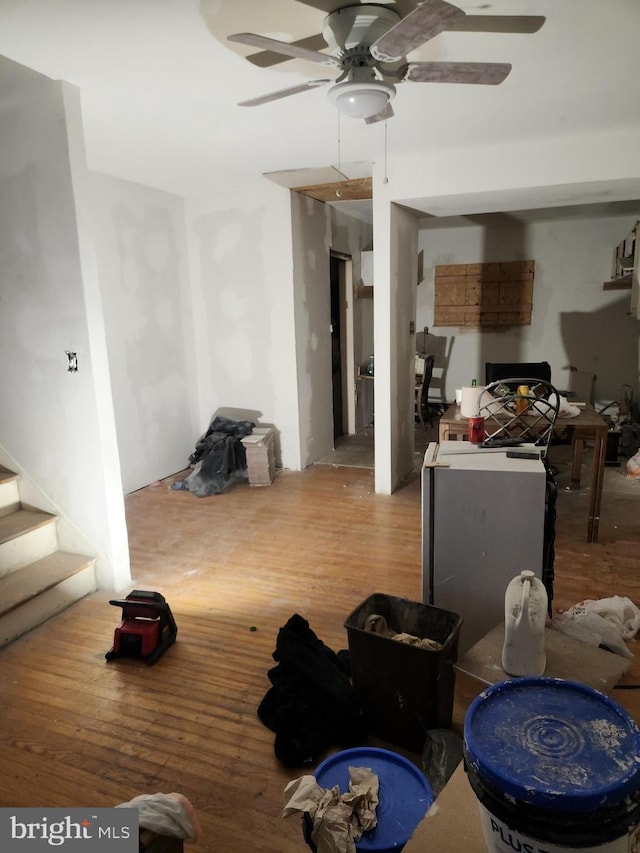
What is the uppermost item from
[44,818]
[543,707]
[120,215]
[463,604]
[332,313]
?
[120,215]

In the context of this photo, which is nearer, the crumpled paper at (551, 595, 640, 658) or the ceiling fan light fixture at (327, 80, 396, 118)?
the ceiling fan light fixture at (327, 80, 396, 118)

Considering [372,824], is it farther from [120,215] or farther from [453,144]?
[120,215]

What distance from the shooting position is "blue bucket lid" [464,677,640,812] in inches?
33.9

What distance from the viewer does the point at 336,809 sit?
1.42 metres

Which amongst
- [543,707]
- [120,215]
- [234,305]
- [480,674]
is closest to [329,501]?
[234,305]

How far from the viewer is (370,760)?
165cm

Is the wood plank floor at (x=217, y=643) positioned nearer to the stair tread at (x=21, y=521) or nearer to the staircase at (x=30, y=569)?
the staircase at (x=30, y=569)

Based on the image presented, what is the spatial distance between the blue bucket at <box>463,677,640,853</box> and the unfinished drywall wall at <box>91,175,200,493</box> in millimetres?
3909

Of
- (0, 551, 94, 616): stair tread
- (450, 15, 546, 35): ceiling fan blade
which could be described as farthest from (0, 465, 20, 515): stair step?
(450, 15, 546, 35): ceiling fan blade

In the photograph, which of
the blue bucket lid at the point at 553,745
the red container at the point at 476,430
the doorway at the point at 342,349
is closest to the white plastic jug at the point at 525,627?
the blue bucket lid at the point at 553,745

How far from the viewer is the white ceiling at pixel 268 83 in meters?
1.89

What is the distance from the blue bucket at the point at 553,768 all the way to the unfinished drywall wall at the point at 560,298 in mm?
5989

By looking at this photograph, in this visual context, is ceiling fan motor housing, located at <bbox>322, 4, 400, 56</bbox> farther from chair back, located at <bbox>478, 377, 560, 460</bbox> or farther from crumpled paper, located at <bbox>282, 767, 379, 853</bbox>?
crumpled paper, located at <bbox>282, 767, 379, 853</bbox>

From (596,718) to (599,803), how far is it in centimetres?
22
